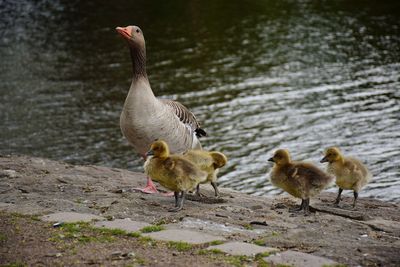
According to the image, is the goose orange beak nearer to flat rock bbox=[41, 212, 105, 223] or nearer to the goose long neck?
the goose long neck

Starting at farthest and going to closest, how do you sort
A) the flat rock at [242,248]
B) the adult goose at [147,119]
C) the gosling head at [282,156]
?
1. the adult goose at [147,119]
2. the gosling head at [282,156]
3. the flat rock at [242,248]

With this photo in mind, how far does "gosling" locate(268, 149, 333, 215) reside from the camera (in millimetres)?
9047

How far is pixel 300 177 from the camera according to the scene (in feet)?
29.7

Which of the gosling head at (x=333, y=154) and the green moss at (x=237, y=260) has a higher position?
the gosling head at (x=333, y=154)

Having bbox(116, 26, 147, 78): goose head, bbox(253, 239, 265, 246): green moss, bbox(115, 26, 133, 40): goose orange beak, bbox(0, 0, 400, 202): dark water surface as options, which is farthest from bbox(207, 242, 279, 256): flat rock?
bbox(0, 0, 400, 202): dark water surface

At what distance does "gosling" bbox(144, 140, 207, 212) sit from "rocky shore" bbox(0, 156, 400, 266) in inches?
13.5

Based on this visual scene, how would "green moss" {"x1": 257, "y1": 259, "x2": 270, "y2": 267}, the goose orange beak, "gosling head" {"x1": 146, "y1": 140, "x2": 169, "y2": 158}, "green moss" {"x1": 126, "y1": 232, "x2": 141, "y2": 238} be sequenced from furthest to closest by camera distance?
the goose orange beak < "gosling head" {"x1": 146, "y1": 140, "x2": 169, "y2": 158} < "green moss" {"x1": 126, "y1": 232, "x2": 141, "y2": 238} < "green moss" {"x1": 257, "y1": 259, "x2": 270, "y2": 267}

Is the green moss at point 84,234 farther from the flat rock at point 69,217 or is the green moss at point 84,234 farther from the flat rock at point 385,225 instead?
the flat rock at point 385,225

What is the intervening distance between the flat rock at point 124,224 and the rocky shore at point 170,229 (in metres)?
0.01

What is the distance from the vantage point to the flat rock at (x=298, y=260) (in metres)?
6.49

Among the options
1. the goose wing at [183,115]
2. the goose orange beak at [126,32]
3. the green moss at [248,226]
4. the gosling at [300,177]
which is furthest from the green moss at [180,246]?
the goose orange beak at [126,32]

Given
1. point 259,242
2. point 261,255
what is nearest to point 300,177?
point 259,242

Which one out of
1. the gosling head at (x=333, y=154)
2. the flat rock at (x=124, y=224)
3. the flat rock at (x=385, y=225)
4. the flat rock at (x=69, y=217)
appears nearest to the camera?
the flat rock at (x=124, y=224)

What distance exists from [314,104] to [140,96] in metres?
11.3
